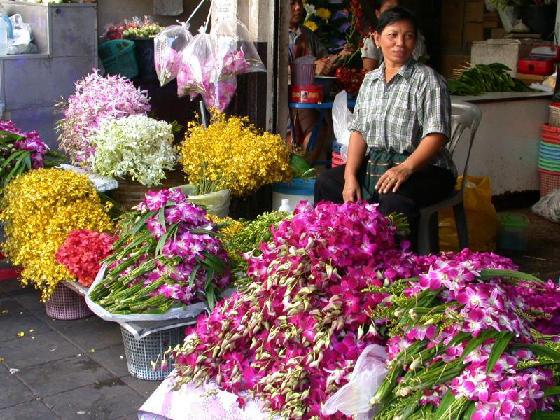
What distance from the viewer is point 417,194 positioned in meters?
4.31

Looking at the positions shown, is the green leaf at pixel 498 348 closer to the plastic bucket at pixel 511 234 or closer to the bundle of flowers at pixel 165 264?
the bundle of flowers at pixel 165 264

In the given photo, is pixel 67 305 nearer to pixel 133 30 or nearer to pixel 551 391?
pixel 551 391

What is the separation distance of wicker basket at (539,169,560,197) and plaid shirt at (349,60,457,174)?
3054 millimetres

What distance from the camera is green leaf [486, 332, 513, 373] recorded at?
2.28 m

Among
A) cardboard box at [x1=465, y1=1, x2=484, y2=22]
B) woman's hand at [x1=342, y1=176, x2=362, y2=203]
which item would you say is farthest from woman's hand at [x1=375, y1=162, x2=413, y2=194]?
cardboard box at [x1=465, y1=1, x2=484, y2=22]

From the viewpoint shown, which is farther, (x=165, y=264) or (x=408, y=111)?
(x=408, y=111)

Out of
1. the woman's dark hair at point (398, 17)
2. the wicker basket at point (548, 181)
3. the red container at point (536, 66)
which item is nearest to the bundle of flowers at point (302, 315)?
the woman's dark hair at point (398, 17)

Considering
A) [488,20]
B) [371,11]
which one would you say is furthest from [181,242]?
[488,20]

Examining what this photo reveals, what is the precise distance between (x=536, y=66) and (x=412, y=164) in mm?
4762

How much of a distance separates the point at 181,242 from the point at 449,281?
5.50 ft

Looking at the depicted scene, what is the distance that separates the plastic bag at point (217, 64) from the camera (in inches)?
222

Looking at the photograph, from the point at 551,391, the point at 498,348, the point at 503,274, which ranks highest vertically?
the point at 503,274

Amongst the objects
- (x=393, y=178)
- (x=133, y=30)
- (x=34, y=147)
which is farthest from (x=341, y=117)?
(x=133, y=30)

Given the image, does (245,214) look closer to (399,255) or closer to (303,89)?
(303,89)
